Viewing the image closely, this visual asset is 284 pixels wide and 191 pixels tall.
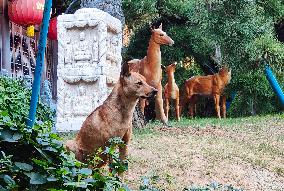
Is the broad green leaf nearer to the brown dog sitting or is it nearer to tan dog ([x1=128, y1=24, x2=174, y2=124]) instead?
the brown dog sitting

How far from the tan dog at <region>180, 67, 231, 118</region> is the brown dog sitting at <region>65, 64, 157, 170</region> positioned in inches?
304

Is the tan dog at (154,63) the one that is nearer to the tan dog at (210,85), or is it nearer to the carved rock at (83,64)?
the carved rock at (83,64)

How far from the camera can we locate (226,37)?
1101 centimetres

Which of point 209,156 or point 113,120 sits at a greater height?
point 113,120

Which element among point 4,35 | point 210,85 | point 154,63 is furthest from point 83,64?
point 210,85

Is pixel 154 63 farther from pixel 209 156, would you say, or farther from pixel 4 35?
pixel 4 35

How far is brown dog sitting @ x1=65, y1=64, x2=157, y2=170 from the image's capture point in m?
4.38

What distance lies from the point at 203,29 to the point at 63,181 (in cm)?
953

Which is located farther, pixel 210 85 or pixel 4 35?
pixel 210 85

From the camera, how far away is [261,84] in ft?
41.2

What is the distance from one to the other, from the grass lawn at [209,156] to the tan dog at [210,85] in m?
3.35

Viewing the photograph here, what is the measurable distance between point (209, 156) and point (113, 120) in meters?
2.42

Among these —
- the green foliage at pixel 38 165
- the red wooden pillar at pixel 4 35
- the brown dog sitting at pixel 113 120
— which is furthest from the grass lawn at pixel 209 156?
the red wooden pillar at pixel 4 35

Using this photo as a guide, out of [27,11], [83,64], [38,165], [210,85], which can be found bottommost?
[38,165]
